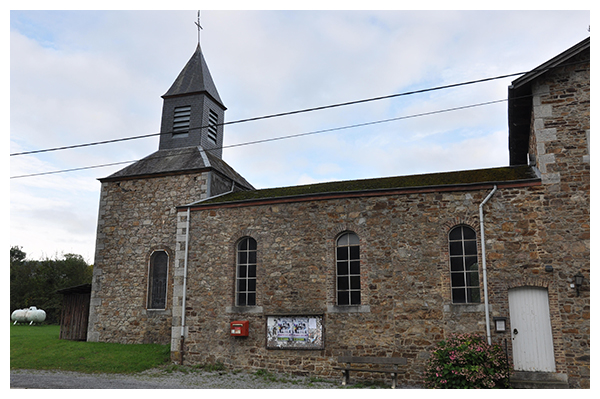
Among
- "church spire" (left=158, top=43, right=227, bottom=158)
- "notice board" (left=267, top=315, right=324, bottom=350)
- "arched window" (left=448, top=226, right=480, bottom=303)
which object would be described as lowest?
"notice board" (left=267, top=315, right=324, bottom=350)

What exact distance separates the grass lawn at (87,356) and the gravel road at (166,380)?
1.81ft

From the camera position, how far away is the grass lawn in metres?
12.8

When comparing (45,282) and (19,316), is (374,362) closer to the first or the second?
(19,316)

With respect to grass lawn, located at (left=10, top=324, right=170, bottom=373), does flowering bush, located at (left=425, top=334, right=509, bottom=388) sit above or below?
above

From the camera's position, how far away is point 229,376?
11.7 metres

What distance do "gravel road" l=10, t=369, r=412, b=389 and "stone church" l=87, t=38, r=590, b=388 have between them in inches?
23.2

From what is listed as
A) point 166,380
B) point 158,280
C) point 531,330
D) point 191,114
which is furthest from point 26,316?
point 531,330

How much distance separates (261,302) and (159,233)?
536 cm

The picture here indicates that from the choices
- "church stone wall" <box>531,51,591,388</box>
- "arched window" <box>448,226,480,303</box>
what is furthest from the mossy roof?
"arched window" <box>448,226,480,303</box>

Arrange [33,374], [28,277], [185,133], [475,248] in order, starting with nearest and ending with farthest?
[475,248] < [33,374] < [185,133] < [28,277]

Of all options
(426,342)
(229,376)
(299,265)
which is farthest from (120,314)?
(426,342)

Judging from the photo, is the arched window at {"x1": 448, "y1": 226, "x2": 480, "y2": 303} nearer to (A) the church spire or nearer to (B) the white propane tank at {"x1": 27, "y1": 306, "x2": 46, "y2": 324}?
(A) the church spire

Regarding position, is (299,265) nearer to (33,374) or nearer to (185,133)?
(33,374)

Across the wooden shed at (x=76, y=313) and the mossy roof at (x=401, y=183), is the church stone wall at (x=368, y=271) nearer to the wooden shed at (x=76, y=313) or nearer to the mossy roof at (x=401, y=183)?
the mossy roof at (x=401, y=183)
